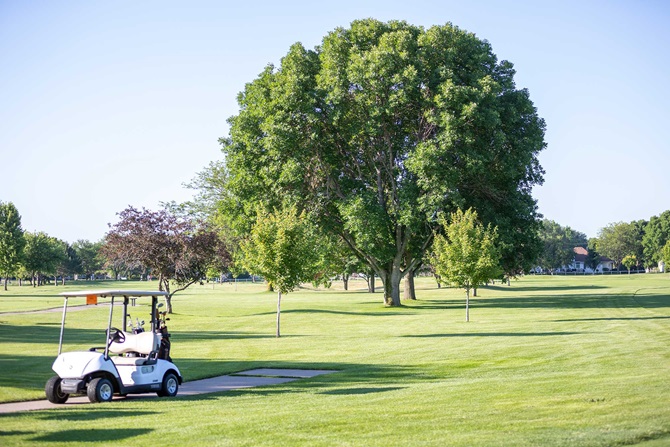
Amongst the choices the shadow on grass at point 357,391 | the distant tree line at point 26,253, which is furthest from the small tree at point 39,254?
the shadow on grass at point 357,391

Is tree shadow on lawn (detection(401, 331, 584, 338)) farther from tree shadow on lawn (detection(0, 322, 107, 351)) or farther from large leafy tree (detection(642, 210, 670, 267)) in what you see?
large leafy tree (detection(642, 210, 670, 267))

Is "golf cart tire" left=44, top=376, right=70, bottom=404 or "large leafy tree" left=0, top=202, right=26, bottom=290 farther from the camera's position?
"large leafy tree" left=0, top=202, right=26, bottom=290

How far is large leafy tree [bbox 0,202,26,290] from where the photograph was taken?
91688 mm

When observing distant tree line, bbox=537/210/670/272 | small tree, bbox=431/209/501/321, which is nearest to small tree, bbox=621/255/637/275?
distant tree line, bbox=537/210/670/272

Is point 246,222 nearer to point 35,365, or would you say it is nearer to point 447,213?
point 447,213

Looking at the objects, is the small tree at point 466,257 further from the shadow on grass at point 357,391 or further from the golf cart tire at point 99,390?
the golf cart tire at point 99,390

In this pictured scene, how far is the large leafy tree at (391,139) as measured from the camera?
4622cm

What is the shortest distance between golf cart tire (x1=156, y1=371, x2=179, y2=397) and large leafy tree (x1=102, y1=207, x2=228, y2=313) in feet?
106

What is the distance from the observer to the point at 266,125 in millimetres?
48625

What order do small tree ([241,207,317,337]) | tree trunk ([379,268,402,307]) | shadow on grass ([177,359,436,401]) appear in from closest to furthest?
shadow on grass ([177,359,436,401]) < small tree ([241,207,317,337]) < tree trunk ([379,268,402,307])

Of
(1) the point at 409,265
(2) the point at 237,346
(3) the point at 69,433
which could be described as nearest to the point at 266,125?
(1) the point at 409,265

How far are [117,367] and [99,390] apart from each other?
41.9 inches

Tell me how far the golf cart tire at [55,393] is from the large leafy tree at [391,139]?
31927mm

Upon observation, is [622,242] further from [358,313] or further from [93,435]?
[93,435]
